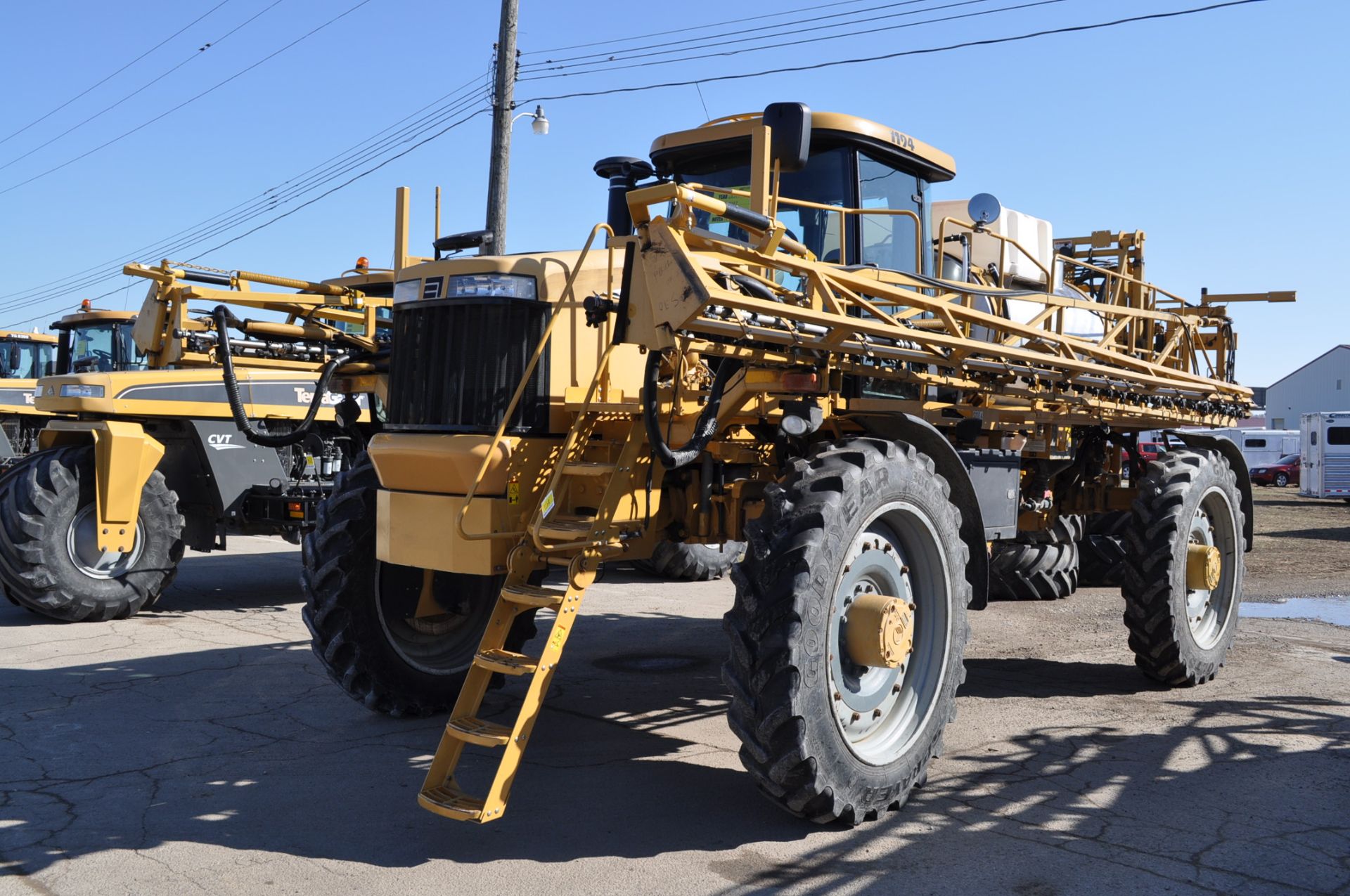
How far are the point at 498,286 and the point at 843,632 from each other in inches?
87.5

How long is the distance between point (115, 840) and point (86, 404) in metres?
6.21

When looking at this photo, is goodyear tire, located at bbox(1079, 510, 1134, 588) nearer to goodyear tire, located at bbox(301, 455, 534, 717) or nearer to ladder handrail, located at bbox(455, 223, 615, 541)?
goodyear tire, located at bbox(301, 455, 534, 717)

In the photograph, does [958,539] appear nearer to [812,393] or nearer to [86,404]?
[812,393]

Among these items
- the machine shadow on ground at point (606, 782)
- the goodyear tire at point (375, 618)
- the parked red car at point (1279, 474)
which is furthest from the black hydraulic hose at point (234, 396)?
the parked red car at point (1279, 474)

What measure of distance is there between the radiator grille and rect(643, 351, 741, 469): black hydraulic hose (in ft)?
2.42

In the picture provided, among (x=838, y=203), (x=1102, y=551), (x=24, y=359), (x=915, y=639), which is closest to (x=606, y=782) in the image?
(x=915, y=639)

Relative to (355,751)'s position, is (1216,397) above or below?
A: above

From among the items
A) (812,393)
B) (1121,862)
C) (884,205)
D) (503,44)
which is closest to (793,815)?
(1121,862)

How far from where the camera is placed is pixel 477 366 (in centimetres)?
546

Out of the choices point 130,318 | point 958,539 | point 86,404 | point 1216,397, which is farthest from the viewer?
point 130,318

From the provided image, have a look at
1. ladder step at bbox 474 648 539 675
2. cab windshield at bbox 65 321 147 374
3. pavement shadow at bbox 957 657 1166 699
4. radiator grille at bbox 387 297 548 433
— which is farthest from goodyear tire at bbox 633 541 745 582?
ladder step at bbox 474 648 539 675

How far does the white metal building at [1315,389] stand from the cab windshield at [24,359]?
207 feet

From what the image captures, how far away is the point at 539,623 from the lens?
9953 millimetres

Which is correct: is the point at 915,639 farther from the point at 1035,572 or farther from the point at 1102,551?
the point at 1035,572
